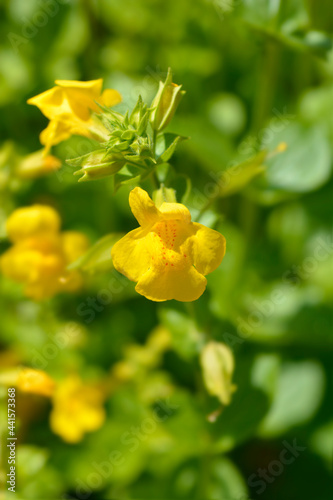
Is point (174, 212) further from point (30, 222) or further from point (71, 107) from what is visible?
point (30, 222)

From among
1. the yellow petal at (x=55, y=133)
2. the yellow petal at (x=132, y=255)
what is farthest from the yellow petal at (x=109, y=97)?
the yellow petal at (x=132, y=255)

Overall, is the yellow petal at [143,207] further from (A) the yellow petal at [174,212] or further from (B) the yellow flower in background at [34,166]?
(B) the yellow flower in background at [34,166]

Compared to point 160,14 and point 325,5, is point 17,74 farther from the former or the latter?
point 325,5

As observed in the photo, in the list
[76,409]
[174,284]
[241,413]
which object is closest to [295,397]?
[241,413]

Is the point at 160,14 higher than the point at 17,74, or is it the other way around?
the point at 160,14

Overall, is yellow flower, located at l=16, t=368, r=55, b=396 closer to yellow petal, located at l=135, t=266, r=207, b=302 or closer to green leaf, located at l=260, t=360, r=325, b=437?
yellow petal, located at l=135, t=266, r=207, b=302

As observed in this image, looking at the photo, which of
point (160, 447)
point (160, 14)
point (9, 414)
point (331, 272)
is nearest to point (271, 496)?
point (160, 447)
